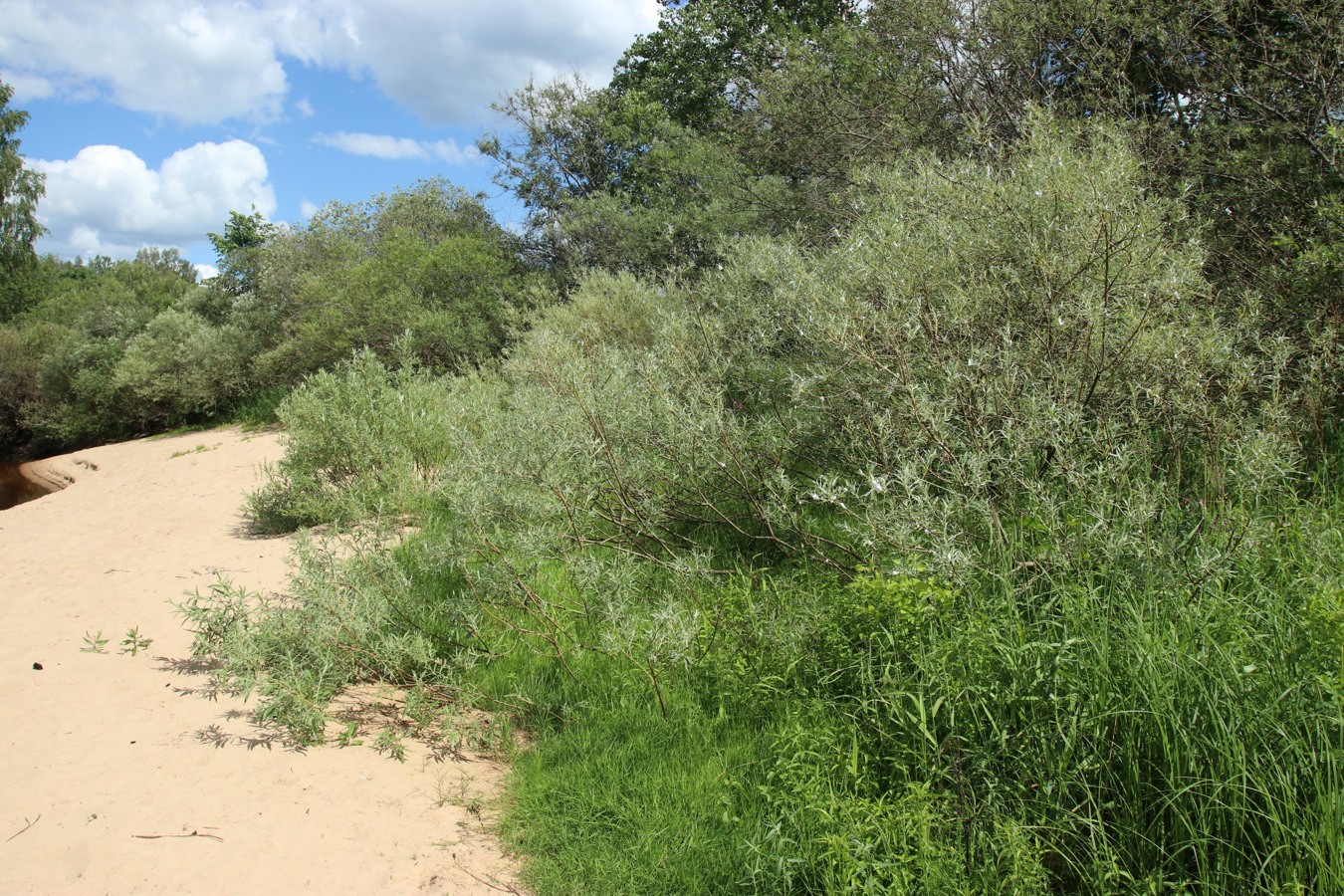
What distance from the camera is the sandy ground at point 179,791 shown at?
302cm

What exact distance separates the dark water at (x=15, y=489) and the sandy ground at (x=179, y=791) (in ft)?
40.1

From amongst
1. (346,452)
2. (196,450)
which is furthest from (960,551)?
(196,450)

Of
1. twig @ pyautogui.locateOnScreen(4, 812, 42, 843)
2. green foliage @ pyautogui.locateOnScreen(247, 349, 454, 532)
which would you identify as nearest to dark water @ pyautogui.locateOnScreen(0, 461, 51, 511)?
green foliage @ pyautogui.locateOnScreen(247, 349, 454, 532)

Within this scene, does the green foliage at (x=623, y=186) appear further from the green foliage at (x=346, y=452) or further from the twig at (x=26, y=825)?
the twig at (x=26, y=825)

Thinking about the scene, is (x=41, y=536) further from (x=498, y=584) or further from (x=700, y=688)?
(x=700, y=688)

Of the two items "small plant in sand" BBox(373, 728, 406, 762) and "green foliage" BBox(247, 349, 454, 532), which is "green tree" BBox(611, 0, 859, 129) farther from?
"small plant in sand" BBox(373, 728, 406, 762)

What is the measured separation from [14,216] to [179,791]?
1413 inches

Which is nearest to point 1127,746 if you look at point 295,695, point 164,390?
point 295,695

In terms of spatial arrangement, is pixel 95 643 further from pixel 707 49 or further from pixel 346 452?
pixel 707 49

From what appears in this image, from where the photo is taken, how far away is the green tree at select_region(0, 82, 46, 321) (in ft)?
93.6

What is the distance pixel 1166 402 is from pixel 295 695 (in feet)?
14.9

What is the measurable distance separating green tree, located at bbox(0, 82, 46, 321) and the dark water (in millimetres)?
14664

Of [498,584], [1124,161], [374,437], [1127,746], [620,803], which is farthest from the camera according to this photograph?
[374,437]

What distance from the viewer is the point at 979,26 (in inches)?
343
